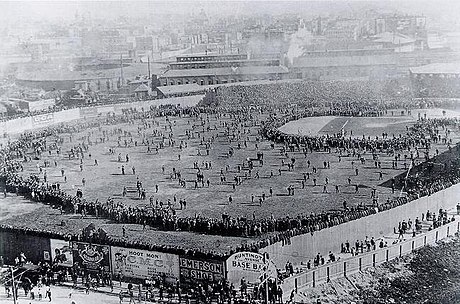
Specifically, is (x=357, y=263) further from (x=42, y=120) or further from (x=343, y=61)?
(x=343, y=61)

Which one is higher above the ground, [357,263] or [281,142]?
[357,263]

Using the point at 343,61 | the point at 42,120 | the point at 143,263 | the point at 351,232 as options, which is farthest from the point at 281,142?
the point at 343,61

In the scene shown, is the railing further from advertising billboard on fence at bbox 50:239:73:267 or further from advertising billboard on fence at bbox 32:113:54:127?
advertising billboard on fence at bbox 32:113:54:127

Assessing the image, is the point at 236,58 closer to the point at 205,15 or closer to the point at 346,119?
the point at 346,119

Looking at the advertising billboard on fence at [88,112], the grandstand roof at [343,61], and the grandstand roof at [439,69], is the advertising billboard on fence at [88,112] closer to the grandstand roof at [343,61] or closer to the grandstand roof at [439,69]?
the grandstand roof at [343,61]

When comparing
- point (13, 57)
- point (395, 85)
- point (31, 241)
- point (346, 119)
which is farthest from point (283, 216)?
point (13, 57)

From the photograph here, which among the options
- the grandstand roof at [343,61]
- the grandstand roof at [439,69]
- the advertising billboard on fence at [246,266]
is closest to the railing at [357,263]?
the advertising billboard on fence at [246,266]

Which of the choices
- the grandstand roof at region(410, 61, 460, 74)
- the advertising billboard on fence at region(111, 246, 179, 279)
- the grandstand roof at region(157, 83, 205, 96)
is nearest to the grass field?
the advertising billboard on fence at region(111, 246, 179, 279)
